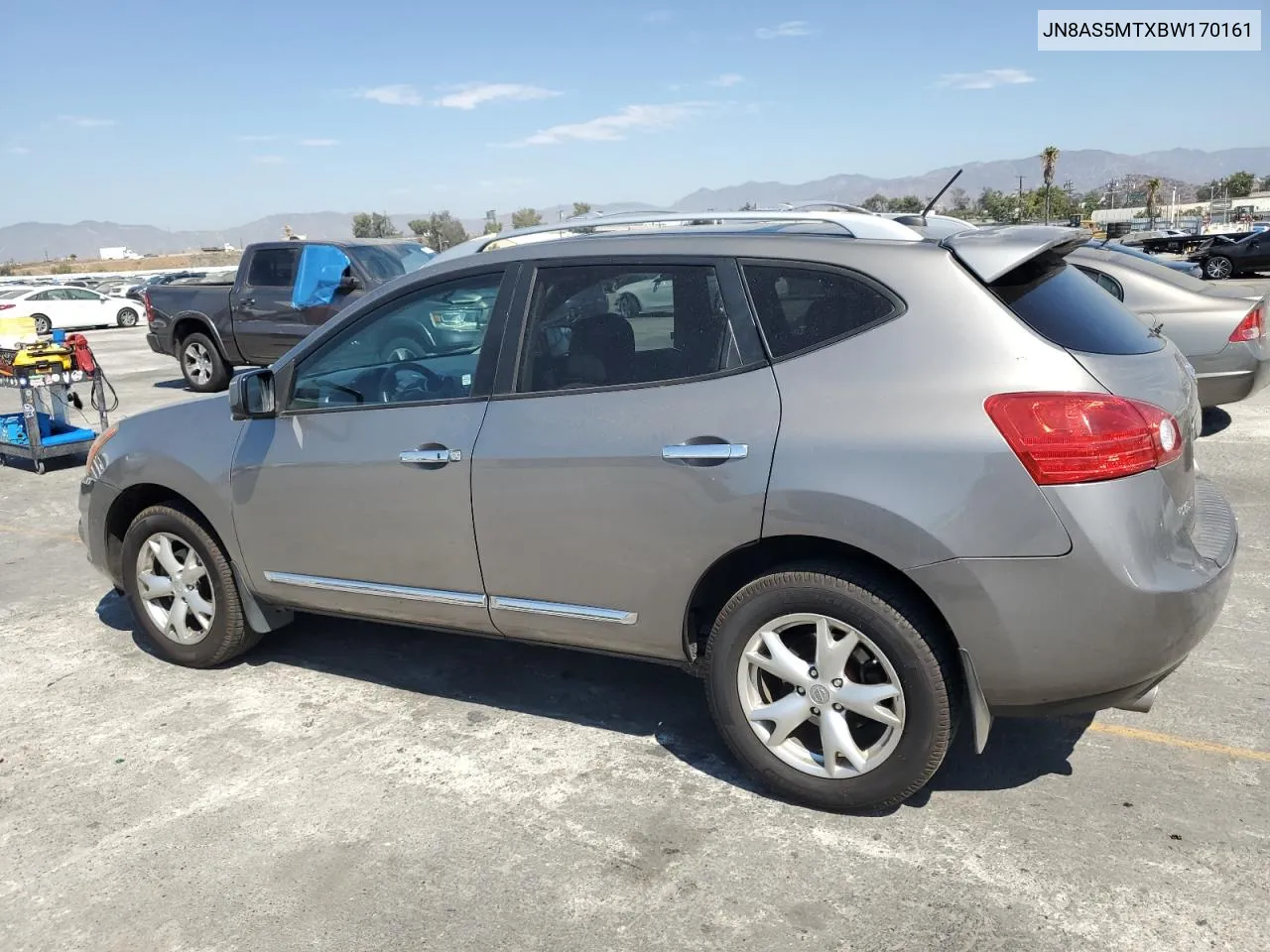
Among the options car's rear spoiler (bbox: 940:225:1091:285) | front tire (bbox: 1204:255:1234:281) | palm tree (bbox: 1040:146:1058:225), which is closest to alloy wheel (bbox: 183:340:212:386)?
car's rear spoiler (bbox: 940:225:1091:285)

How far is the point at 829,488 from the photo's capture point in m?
2.98

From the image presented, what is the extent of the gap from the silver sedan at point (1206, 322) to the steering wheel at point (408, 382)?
5.91 meters

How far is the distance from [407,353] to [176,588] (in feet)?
4.99

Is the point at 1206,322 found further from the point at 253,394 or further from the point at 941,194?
the point at 253,394

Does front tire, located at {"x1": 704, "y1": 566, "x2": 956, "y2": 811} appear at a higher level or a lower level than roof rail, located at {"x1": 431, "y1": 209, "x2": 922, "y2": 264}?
lower

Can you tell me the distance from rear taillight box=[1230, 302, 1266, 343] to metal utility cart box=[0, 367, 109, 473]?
9.37 m

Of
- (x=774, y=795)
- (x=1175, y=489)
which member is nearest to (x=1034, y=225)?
(x=1175, y=489)

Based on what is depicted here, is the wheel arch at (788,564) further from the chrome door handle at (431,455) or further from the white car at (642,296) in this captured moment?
the chrome door handle at (431,455)

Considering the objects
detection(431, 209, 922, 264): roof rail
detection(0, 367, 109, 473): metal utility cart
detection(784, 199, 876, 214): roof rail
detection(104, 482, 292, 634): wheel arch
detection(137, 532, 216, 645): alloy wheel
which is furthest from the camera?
detection(0, 367, 109, 473): metal utility cart

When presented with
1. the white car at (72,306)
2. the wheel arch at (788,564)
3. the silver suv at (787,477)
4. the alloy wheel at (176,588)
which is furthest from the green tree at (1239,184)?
the alloy wheel at (176,588)

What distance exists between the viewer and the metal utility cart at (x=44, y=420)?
28.8ft

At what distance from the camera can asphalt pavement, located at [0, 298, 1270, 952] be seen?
2.73 m

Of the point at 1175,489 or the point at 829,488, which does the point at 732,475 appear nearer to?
the point at 829,488

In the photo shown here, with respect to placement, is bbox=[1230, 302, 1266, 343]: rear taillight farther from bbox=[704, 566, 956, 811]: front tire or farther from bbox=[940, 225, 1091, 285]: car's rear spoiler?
bbox=[704, 566, 956, 811]: front tire
